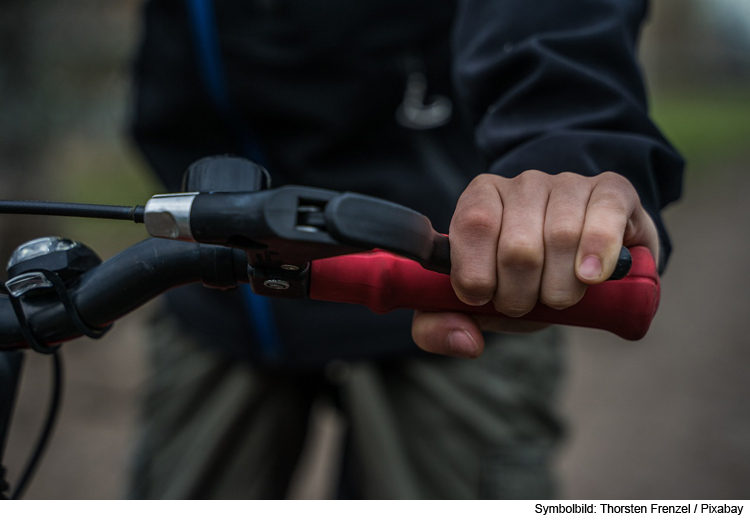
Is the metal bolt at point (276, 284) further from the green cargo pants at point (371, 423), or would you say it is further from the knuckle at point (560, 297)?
the green cargo pants at point (371, 423)

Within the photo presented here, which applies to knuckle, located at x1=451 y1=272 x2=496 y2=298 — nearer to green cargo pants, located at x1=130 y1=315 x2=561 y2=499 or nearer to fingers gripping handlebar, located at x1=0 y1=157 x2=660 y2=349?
fingers gripping handlebar, located at x1=0 y1=157 x2=660 y2=349

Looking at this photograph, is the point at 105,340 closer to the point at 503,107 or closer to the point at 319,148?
the point at 319,148

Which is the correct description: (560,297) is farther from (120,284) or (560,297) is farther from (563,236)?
(120,284)

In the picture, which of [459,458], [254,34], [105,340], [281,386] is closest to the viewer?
[254,34]

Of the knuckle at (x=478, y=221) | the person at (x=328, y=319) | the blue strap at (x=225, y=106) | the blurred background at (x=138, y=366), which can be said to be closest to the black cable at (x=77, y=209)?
the knuckle at (x=478, y=221)

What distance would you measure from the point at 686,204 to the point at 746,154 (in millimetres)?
5664

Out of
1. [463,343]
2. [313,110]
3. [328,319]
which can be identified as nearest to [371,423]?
[328,319]

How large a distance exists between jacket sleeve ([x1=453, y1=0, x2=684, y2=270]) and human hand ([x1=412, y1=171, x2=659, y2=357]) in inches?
5.4

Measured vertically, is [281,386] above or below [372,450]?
above

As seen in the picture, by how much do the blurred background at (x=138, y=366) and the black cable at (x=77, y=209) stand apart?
1.98 meters

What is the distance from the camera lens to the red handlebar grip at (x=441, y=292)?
708mm

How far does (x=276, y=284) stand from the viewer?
73 centimetres
